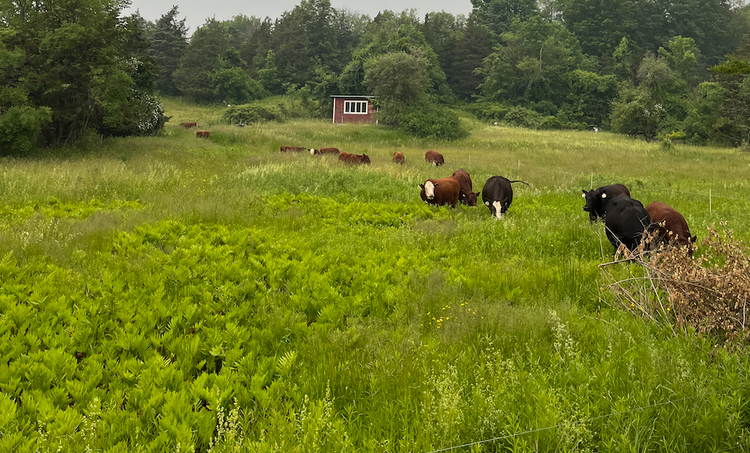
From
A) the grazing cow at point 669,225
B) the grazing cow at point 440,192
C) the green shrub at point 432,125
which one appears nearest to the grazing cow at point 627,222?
the grazing cow at point 669,225

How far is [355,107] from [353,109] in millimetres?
358

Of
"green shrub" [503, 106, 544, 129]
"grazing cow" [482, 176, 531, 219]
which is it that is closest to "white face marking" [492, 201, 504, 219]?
"grazing cow" [482, 176, 531, 219]

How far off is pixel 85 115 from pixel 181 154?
426 centimetres

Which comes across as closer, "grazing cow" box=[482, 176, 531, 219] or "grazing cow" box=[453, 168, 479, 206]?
"grazing cow" box=[482, 176, 531, 219]

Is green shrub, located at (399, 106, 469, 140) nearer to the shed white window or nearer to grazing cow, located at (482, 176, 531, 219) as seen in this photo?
the shed white window

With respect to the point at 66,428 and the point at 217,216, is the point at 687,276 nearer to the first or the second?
the point at 66,428

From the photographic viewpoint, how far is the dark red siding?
52594mm

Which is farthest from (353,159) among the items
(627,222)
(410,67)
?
(410,67)

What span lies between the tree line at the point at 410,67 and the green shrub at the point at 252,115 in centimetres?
946

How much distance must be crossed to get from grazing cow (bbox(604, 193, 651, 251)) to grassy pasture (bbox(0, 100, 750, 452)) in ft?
1.92

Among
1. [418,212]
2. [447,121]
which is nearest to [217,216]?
[418,212]

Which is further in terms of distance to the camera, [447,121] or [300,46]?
[300,46]

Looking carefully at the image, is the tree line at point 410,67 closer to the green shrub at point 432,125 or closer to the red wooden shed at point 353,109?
the green shrub at point 432,125

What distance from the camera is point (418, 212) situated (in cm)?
1080
